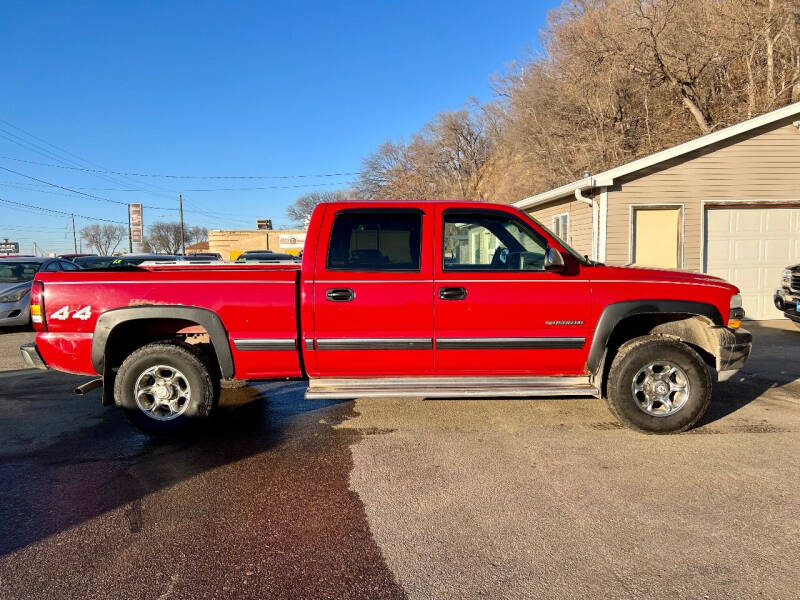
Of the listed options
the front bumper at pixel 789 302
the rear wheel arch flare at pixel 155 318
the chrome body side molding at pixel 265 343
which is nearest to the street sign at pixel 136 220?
the rear wheel arch flare at pixel 155 318

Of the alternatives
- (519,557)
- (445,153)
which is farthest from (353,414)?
(445,153)

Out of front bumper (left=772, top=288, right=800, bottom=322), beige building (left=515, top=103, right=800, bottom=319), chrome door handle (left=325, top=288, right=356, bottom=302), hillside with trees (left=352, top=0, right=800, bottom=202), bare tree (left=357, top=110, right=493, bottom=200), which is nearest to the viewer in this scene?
chrome door handle (left=325, top=288, right=356, bottom=302)

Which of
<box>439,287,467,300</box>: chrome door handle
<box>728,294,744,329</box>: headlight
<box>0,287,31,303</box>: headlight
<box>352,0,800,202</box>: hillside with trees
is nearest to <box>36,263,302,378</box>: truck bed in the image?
<box>439,287,467,300</box>: chrome door handle

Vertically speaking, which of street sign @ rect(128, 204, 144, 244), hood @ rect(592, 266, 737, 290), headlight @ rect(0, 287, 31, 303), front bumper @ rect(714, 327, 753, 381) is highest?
street sign @ rect(128, 204, 144, 244)

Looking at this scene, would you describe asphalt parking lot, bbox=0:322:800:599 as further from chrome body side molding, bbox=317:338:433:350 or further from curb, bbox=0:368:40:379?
curb, bbox=0:368:40:379

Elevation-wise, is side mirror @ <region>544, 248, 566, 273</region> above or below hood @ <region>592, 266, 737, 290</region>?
above

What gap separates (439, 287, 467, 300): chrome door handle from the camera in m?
4.07

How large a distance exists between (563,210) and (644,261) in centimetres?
253

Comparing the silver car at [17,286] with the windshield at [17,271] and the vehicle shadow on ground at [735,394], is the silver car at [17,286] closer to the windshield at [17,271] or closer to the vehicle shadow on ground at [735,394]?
the windshield at [17,271]

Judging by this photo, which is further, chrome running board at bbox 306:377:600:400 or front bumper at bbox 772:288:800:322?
front bumper at bbox 772:288:800:322

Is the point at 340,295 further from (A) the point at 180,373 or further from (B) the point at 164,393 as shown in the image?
(B) the point at 164,393

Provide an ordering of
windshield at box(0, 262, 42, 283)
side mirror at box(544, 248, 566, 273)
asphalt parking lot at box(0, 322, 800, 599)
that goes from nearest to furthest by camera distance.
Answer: asphalt parking lot at box(0, 322, 800, 599)
side mirror at box(544, 248, 566, 273)
windshield at box(0, 262, 42, 283)

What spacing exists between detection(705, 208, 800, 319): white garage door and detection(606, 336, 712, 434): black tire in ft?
23.7

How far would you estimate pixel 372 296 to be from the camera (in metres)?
4.06
